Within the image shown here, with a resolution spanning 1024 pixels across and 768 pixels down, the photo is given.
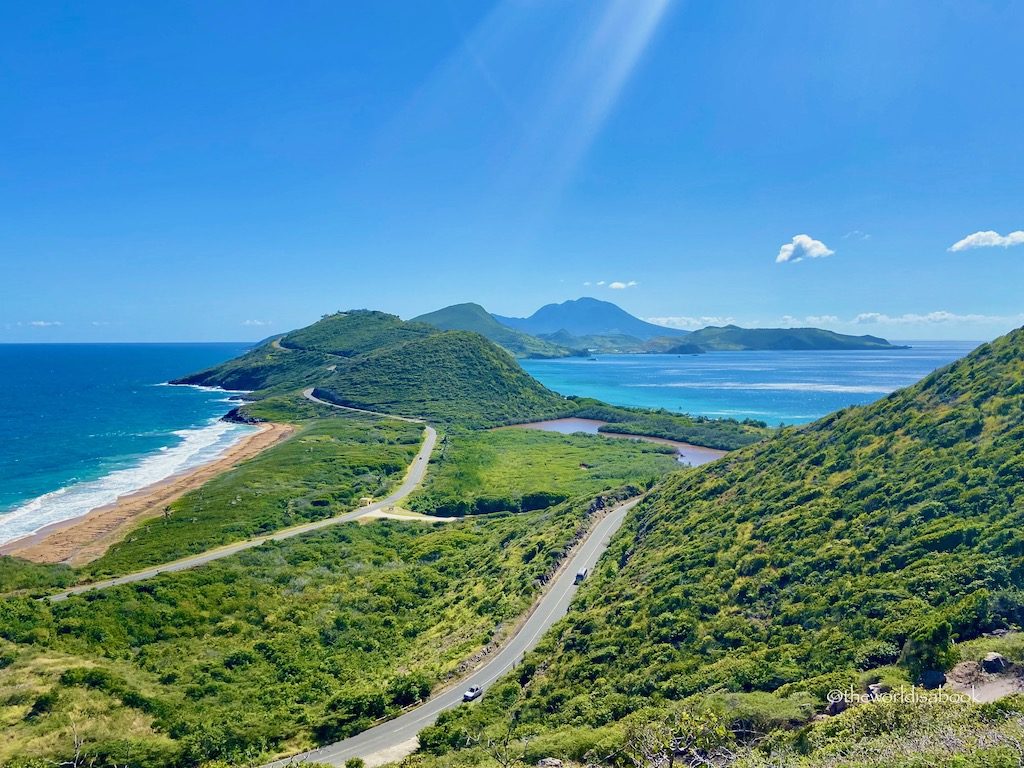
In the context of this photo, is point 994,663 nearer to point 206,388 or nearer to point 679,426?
point 679,426

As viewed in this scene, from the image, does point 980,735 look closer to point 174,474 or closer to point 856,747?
point 856,747

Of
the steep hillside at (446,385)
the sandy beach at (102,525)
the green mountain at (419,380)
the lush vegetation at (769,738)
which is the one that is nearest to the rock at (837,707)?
the lush vegetation at (769,738)

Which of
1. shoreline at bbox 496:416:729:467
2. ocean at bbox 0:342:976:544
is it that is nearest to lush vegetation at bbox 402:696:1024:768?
ocean at bbox 0:342:976:544

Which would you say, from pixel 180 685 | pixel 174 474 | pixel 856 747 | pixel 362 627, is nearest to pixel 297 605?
pixel 362 627

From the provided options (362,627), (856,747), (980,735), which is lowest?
(362,627)

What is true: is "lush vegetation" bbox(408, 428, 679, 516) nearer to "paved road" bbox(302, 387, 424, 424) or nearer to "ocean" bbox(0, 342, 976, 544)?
"paved road" bbox(302, 387, 424, 424)

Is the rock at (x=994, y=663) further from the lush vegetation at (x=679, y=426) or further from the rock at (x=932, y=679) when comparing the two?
the lush vegetation at (x=679, y=426)

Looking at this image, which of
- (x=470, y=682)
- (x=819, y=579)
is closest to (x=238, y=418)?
(x=470, y=682)

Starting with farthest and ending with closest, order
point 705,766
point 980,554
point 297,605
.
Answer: point 297,605 → point 980,554 → point 705,766
